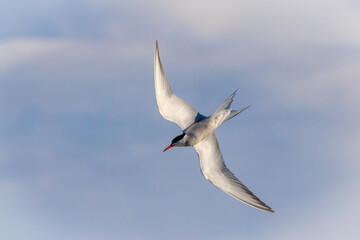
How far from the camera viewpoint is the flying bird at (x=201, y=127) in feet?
40.8

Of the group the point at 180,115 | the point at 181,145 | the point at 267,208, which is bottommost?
the point at 267,208

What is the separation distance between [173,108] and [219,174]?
2.37 metres

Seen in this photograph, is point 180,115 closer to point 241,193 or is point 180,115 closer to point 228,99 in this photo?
point 228,99

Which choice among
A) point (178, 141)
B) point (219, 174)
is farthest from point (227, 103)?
point (219, 174)

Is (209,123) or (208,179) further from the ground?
(209,123)

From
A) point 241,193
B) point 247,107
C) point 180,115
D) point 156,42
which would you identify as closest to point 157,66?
point 156,42

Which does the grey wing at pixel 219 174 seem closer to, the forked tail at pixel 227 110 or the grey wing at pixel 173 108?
the forked tail at pixel 227 110

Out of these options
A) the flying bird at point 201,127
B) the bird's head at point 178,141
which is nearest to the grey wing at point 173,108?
the flying bird at point 201,127

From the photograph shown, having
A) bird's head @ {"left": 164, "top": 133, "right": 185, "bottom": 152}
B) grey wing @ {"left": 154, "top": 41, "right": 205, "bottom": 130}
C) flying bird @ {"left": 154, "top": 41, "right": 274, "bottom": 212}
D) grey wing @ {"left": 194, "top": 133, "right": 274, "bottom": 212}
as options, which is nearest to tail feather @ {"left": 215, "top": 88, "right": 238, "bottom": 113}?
flying bird @ {"left": 154, "top": 41, "right": 274, "bottom": 212}

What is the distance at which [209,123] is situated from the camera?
12789 mm

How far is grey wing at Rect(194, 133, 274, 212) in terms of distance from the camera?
37.9ft

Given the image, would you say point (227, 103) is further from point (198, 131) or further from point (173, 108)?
point (173, 108)

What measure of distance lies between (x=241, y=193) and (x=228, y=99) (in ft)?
9.70

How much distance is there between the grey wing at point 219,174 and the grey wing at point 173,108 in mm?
774
